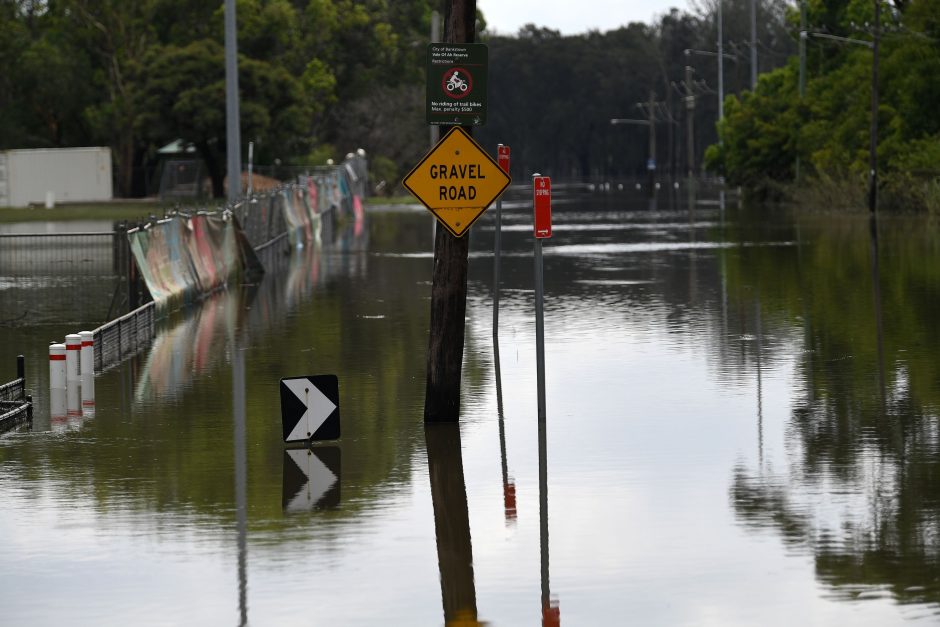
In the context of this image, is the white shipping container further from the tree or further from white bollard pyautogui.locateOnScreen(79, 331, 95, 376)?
white bollard pyautogui.locateOnScreen(79, 331, 95, 376)

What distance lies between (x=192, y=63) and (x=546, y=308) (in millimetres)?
46971

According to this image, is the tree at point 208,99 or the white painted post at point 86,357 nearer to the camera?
the white painted post at point 86,357

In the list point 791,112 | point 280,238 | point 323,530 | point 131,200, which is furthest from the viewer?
point 131,200

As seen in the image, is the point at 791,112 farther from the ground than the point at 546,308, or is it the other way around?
the point at 791,112

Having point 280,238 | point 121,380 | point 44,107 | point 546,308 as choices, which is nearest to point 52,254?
point 280,238

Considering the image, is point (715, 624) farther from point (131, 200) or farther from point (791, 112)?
point (131, 200)

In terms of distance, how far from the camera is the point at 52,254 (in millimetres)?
40500

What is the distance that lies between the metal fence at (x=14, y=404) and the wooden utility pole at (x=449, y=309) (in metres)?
3.37

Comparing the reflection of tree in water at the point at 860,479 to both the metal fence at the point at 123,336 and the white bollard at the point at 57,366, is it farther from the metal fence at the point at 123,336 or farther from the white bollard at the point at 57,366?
the metal fence at the point at 123,336

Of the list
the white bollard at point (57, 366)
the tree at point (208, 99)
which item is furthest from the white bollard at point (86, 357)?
the tree at point (208, 99)

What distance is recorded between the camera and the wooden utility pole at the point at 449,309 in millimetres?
14250

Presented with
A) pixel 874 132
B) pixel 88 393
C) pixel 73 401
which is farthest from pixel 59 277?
pixel 874 132

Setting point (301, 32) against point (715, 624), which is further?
point (301, 32)

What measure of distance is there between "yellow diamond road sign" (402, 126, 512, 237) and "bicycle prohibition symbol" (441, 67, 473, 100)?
14.1 inches
